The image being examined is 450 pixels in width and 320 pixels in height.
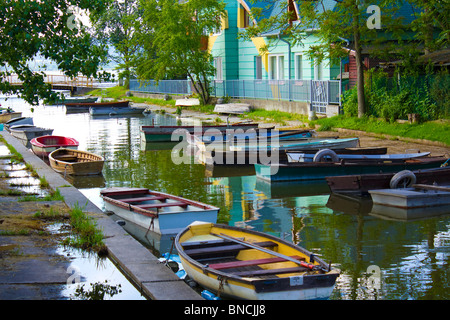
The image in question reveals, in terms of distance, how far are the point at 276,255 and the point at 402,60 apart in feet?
59.1

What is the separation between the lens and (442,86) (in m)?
22.9

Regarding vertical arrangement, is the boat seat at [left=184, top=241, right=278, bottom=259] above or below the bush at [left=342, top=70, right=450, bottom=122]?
below

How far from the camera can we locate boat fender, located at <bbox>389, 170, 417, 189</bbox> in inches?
566

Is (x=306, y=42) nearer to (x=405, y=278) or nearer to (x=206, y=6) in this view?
(x=206, y=6)

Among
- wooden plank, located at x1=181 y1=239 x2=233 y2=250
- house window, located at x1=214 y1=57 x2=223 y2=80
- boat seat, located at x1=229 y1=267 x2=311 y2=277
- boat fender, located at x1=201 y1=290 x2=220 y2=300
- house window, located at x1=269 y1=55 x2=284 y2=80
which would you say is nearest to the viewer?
boat seat, located at x1=229 y1=267 x2=311 y2=277

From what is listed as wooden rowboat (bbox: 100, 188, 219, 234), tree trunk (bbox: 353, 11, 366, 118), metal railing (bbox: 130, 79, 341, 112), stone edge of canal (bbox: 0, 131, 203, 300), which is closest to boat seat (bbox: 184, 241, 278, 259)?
stone edge of canal (bbox: 0, 131, 203, 300)

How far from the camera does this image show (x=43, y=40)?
10.9 metres

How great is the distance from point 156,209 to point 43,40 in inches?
151

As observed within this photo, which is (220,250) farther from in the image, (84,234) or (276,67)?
(276,67)

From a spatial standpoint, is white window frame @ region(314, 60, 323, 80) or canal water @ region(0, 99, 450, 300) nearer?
canal water @ region(0, 99, 450, 300)

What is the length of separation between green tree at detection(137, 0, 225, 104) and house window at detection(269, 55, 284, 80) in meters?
4.87

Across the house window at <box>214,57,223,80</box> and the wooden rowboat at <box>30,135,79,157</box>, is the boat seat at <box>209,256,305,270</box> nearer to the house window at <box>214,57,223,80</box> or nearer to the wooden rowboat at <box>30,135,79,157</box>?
the wooden rowboat at <box>30,135,79,157</box>

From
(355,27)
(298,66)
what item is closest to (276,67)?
(298,66)
